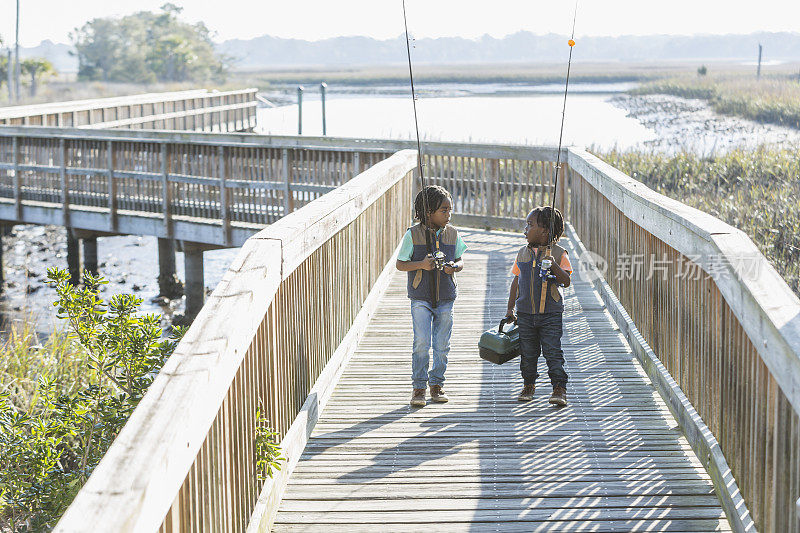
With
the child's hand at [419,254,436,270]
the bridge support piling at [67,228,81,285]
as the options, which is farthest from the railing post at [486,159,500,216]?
the bridge support piling at [67,228,81,285]

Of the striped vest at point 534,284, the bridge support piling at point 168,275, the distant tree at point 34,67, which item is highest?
the distant tree at point 34,67

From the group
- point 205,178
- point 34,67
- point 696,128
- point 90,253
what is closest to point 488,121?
point 696,128

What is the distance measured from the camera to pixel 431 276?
582 centimetres

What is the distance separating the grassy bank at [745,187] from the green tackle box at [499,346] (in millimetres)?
7545

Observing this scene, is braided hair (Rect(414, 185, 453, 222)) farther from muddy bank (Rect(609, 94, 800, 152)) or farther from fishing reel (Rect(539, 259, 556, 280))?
muddy bank (Rect(609, 94, 800, 152))

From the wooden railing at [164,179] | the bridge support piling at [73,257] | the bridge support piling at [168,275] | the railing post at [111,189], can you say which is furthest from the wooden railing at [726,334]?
the bridge support piling at [73,257]

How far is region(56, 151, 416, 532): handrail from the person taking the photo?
7.79ft

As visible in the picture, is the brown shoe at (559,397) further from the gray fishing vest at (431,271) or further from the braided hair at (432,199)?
the braided hair at (432,199)

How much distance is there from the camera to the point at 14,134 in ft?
57.7

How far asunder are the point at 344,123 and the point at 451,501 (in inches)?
2143

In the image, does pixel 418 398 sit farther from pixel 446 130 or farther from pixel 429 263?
pixel 446 130

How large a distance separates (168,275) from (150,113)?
1088 centimetres

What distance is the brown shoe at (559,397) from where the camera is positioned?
19.0 feet

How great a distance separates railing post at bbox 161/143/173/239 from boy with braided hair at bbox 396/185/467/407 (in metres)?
10.3
